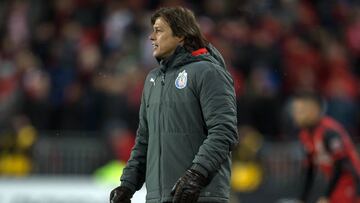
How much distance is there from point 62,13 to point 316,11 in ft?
14.1

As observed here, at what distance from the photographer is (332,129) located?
350 inches

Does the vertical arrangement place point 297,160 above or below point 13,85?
below

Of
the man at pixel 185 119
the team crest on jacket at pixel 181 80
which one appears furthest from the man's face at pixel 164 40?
the team crest on jacket at pixel 181 80

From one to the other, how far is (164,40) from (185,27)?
0.14 m

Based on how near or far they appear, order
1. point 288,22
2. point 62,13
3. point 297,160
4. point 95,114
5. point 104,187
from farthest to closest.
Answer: point 62,13 → point 288,22 → point 95,114 → point 297,160 → point 104,187

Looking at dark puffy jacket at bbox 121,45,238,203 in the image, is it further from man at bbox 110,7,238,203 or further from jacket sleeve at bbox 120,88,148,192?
jacket sleeve at bbox 120,88,148,192

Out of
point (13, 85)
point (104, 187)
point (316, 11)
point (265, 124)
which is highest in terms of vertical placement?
point (316, 11)

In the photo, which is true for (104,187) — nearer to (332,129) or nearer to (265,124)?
(265,124)

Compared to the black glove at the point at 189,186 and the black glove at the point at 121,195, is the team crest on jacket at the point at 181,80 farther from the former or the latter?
the black glove at the point at 121,195

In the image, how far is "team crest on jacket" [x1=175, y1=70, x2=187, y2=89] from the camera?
5.34 m

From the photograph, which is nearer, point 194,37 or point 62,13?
point 194,37

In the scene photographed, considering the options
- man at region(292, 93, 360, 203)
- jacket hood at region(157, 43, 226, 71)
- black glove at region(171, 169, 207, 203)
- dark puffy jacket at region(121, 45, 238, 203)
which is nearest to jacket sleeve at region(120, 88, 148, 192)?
dark puffy jacket at region(121, 45, 238, 203)

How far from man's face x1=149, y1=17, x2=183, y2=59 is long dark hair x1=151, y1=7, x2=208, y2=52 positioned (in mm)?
25

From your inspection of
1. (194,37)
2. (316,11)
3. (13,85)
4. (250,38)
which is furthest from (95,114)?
(194,37)
